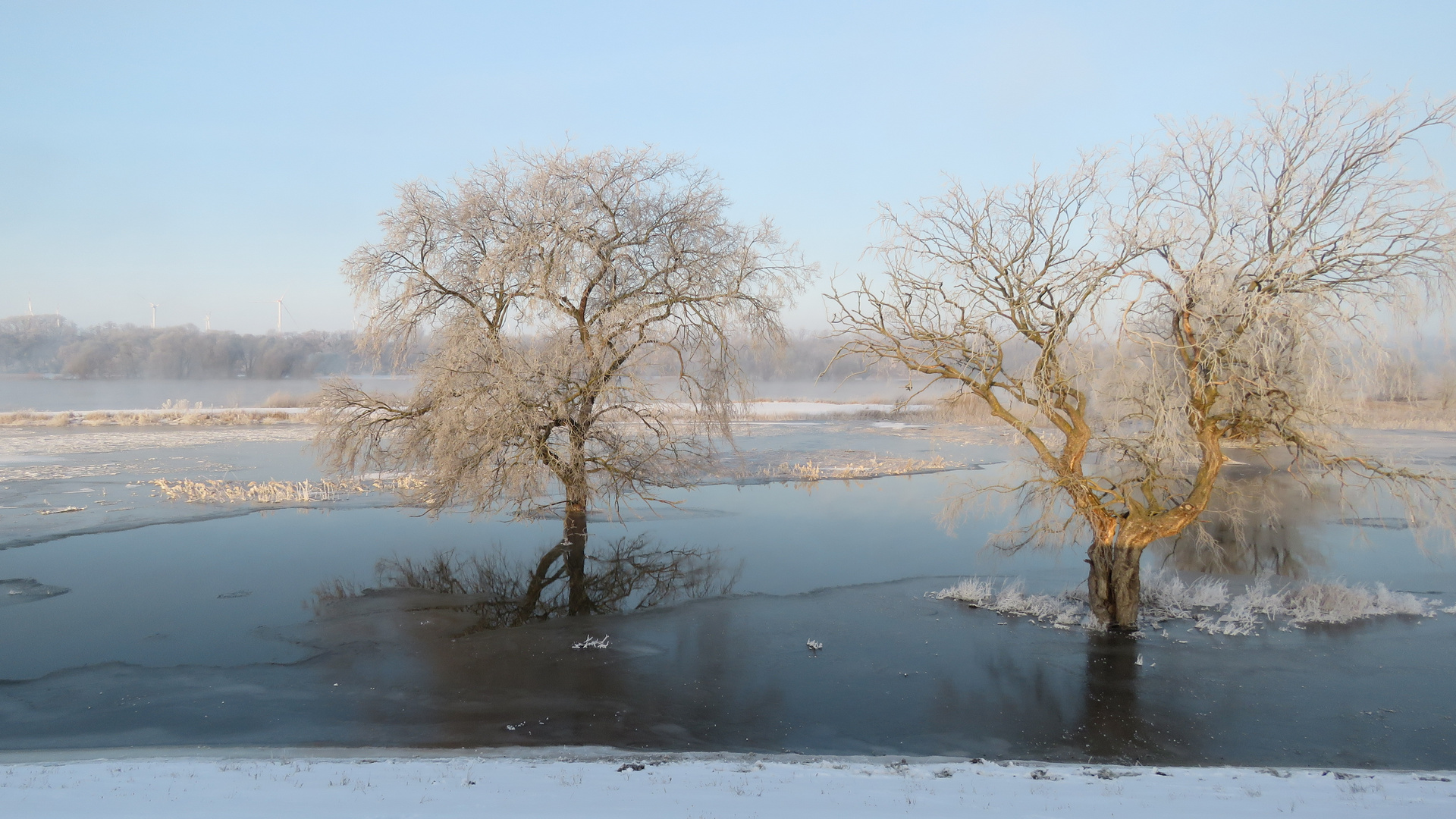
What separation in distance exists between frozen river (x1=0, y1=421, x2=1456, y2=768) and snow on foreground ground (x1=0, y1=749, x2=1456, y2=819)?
76 cm

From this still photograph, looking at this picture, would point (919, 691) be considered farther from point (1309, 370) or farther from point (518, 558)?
point (518, 558)

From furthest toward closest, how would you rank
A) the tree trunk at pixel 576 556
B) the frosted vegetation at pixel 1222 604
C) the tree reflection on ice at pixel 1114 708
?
the tree trunk at pixel 576 556 → the frosted vegetation at pixel 1222 604 → the tree reflection on ice at pixel 1114 708

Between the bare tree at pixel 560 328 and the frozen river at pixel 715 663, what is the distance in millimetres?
1874

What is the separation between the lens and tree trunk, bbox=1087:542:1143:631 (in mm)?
11414

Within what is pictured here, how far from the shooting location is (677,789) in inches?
249

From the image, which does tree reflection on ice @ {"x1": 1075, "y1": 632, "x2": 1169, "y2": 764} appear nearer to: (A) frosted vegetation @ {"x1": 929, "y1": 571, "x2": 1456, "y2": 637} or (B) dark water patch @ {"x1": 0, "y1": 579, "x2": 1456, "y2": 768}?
(B) dark water patch @ {"x1": 0, "y1": 579, "x2": 1456, "y2": 768}

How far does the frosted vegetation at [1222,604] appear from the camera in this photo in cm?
1192

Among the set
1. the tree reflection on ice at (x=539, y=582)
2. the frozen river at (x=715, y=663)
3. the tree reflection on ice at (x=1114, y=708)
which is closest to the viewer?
the tree reflection on ice at (x=1114, y=708)

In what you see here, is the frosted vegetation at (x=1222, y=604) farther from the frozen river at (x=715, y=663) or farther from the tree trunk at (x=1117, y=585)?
the frozen river at (x=715, y=663)

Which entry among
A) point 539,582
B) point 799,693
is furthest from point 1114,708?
point 539,582

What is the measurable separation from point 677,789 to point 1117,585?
764cm

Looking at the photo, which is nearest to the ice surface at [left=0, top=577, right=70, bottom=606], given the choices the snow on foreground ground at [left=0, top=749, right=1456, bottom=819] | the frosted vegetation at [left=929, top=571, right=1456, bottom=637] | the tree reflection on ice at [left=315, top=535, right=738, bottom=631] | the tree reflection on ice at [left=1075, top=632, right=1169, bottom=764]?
the tree reflection on ice at [left=315, top=535, right=738, bottom=631]

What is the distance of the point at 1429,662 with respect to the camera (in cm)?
1036

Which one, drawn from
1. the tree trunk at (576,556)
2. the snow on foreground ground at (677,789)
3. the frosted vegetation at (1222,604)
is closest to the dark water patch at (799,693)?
the frosted vegetation at (1222,604)
